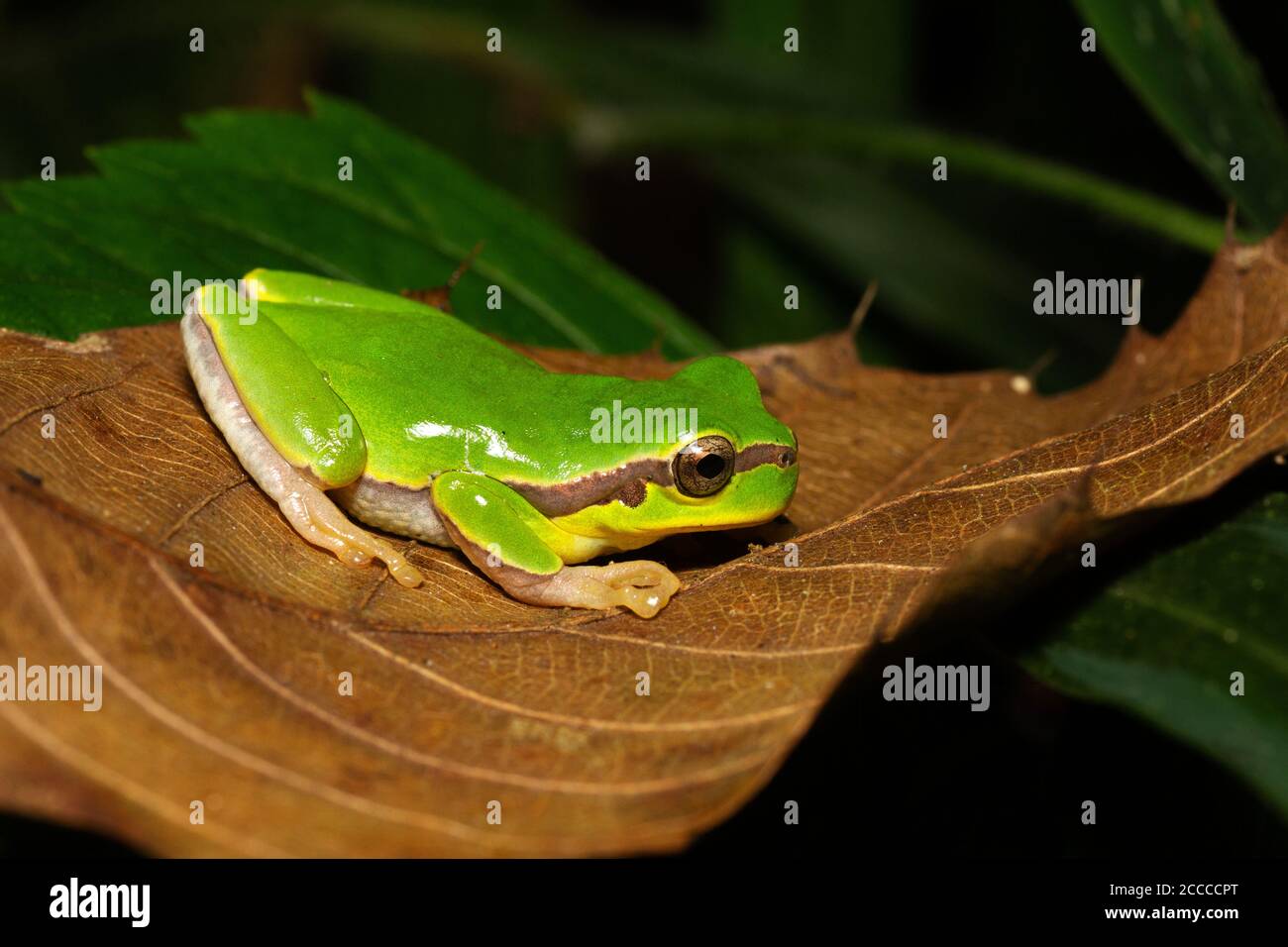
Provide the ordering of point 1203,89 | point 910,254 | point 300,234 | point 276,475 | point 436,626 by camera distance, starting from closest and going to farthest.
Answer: point 436,626
point 276,475
point 300,234
point 1203,89
point 910,254

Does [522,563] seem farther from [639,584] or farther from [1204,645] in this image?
[1204,645]

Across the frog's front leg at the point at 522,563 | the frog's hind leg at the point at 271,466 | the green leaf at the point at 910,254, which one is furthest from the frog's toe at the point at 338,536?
the green leaf at the point at 910,254

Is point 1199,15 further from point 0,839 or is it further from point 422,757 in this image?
point 0,839

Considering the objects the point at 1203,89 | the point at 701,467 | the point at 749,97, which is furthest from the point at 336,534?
the point at 749,97

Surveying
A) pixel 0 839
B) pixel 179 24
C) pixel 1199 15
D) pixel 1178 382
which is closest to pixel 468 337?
pixel 0 839

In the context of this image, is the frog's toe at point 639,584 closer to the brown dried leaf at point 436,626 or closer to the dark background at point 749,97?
the brown dried leaf at point 436,626

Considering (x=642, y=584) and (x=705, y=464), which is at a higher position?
(x=705, y=464)

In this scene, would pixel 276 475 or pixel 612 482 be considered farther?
pixel 612 482
